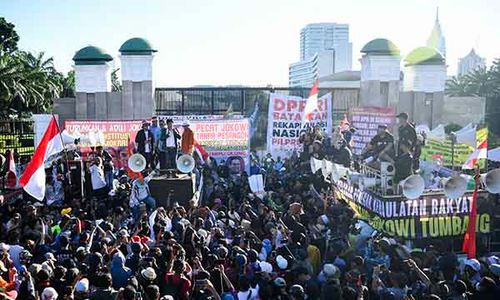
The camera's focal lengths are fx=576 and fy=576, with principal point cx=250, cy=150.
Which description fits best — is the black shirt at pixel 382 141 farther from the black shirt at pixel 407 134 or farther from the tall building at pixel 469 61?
the tall building at pixel 469 61

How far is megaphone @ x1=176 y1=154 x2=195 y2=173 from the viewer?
12.4 m

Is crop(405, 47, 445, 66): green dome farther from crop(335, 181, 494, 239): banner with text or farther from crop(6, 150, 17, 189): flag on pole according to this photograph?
crop(6, 150, 17, 189): flag on pole

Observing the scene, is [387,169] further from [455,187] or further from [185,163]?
[185,163]

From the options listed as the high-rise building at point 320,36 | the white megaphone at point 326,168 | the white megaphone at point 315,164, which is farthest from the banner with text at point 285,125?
the high-rise building at point 320,36

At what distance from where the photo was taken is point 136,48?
2006 centimetres

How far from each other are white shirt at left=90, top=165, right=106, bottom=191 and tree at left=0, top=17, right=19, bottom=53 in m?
31.5

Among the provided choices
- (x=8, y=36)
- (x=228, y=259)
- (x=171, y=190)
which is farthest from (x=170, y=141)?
(x=8, y=36)

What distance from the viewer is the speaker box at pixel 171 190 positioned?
40.2 ft

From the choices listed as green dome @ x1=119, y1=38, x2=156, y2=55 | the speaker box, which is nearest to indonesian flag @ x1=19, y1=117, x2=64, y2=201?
the speaker box

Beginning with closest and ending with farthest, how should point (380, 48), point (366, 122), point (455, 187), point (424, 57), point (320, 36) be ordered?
1. point (455, 187)
2. point (366, 122)
3. point (380, 48)
4. point (424, 57)
5. point (320, 36)

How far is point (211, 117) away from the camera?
17.3 meters

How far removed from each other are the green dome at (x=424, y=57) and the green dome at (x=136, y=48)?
932 cm

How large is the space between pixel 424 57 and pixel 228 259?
621 inches

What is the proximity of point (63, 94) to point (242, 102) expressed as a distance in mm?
24340
